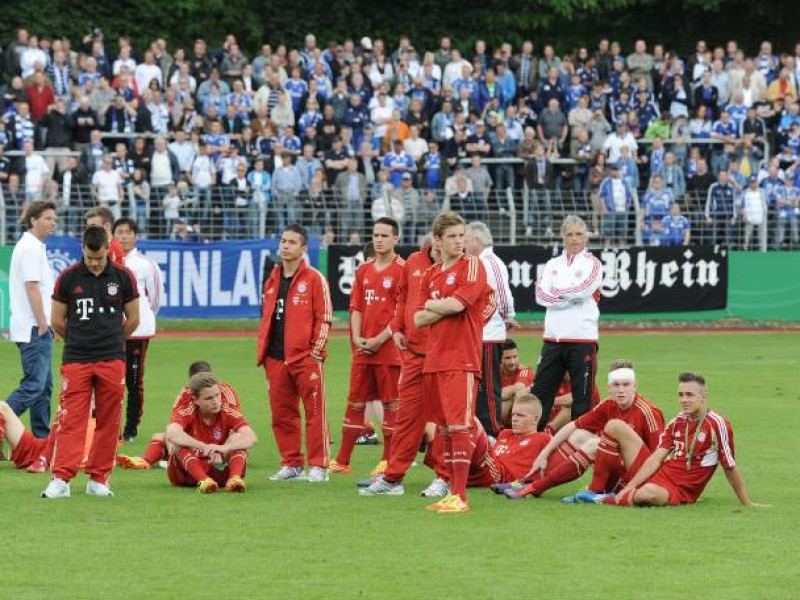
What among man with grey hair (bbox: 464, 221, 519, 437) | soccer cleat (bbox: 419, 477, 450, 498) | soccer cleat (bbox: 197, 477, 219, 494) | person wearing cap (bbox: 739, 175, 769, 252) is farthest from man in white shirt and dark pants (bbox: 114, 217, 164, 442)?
person wearing cap (bbox: 739, 175, 769, 252)

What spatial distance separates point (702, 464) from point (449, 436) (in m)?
1.78

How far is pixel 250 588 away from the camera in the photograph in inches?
328

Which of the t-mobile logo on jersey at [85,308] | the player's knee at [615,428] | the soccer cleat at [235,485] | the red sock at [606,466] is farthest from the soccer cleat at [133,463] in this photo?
the player's knee at [615,428]

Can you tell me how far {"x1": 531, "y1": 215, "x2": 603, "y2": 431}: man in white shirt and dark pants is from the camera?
13.7 m

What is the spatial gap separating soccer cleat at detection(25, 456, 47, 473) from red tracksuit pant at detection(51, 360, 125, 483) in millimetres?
1604

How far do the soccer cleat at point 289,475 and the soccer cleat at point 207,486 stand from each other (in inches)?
32.4

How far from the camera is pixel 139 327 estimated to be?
1502cm

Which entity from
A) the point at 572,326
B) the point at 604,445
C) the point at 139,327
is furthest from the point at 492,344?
the point at 139,327

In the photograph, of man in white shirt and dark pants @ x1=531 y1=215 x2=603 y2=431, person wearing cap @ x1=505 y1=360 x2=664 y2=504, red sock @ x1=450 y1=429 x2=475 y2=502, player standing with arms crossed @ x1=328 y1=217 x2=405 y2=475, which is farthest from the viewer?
man in white shirt and dark pants @ x1=531 y1=215 x2=603 y2=431

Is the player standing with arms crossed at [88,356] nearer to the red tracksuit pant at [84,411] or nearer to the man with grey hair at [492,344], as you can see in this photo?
the red tracksuit pant at [84,411]

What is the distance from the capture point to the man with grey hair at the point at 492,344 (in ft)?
44.7

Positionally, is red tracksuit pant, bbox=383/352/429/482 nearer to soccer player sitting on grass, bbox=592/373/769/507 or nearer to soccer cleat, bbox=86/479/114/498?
soccer player sitting on grass, bbox=592/373/769/507

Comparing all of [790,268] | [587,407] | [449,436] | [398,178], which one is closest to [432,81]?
Result: [398,178]

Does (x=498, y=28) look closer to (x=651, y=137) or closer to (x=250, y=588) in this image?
(x=651, y=137)
